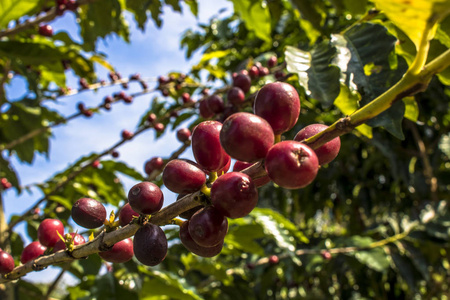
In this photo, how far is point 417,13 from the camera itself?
1.70 ft

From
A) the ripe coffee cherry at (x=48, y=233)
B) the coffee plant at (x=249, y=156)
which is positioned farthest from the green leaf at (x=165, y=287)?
the ripe coffee cherry at (x=48, y=233)

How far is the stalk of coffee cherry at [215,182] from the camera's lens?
0.51 m

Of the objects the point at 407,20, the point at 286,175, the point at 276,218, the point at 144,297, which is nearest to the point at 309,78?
the point at 407,20

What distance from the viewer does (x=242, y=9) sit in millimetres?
2068

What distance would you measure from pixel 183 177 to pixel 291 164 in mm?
181

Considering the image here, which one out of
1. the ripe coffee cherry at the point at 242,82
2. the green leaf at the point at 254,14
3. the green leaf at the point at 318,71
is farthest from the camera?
the green leaf at the point at 254,14

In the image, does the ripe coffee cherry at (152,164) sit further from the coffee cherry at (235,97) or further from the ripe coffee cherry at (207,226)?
the ripe coffee cherry at (207,226)

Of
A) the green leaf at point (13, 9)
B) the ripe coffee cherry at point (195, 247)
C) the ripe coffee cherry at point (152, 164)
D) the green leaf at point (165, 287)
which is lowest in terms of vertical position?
the green leaf at point (165, 287)

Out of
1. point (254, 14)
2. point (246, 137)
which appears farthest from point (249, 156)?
point (254, 14)

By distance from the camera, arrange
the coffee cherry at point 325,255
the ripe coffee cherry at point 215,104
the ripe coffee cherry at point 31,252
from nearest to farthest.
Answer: the ripe coffee cherry at point 31,252
the ripe coffee cherry at point 215,104
the coffee cherry at point 325,255

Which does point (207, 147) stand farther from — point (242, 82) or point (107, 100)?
point (107, 100)

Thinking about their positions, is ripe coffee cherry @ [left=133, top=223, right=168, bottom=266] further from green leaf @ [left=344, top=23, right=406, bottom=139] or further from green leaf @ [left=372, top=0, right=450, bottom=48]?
green leaf @ [left=344, top=23, right=406, bottom=139]

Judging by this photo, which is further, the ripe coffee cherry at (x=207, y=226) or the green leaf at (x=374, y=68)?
the green leaf at (x=374, y=68)

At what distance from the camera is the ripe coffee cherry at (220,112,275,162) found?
0.51m
